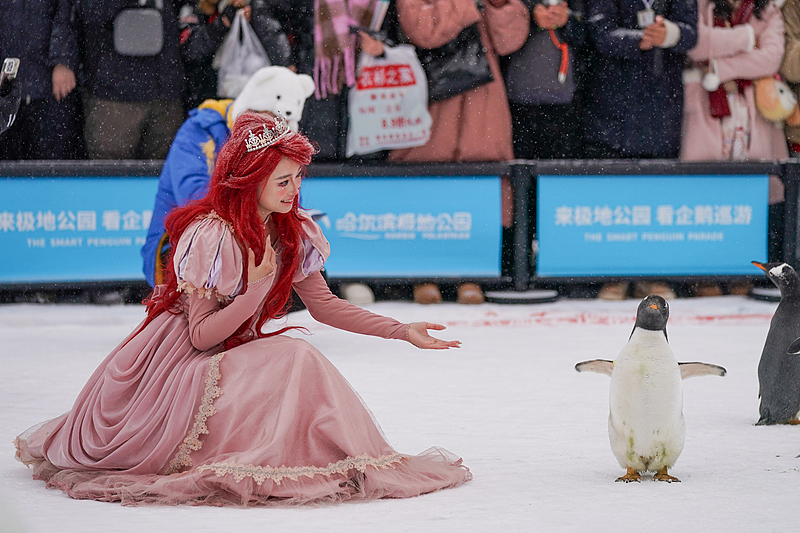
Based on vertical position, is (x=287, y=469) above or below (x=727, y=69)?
→ below

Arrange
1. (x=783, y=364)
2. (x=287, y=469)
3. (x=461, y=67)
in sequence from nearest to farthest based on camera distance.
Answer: (x=287, y=469) → (x=783, y=364) → (x=461, y=67)

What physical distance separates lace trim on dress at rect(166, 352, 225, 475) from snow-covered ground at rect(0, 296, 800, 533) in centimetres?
17

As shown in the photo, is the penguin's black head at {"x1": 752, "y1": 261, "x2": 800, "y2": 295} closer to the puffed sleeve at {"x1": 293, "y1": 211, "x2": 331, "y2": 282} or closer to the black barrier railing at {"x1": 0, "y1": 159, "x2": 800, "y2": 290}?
the puffed sleeve at {"x1": 293, "y1": 211, "x2": 331, "y2": 282}

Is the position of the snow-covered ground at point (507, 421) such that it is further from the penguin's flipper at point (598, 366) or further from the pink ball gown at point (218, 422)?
the penguin's flipper at point (598, 366)

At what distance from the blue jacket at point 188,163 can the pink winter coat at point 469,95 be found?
6.53ft

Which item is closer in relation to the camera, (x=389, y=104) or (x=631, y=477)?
(x=631, y=477)

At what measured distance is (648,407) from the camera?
2.93 m

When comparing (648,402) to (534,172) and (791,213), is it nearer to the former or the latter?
(534,172)

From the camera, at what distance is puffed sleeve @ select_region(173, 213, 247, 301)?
2.79 m

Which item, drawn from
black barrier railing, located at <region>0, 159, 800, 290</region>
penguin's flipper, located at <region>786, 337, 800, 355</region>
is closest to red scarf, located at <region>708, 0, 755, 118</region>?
black barrier railing, located at <region>0, 159, 800, 290</region>

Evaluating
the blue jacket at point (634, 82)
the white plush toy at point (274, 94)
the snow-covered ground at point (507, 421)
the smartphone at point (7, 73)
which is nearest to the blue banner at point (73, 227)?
the snow-covered ground at point (507, 421)

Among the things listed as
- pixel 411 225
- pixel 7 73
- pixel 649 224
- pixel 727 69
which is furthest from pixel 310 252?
pixel 727 69

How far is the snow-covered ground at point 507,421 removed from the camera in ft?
8.34

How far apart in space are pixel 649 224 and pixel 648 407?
4.27m
